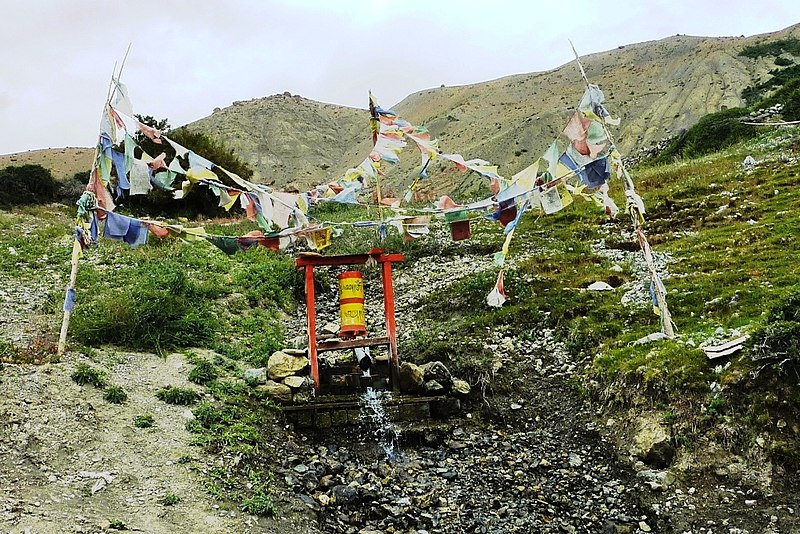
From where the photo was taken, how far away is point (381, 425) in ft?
32.6

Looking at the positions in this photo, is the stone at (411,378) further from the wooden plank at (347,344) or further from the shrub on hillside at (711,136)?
the shrub on hillside at (711,136)

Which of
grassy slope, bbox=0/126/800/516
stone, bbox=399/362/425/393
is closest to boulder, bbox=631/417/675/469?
grassy slope, bbox=0/126/800/516

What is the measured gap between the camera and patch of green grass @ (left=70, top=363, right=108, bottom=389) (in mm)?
9281

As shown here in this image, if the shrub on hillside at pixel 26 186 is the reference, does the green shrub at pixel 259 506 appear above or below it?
below

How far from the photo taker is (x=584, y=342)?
1140cm

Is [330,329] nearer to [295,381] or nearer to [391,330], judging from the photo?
[391,330]

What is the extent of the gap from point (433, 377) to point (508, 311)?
10.0ft

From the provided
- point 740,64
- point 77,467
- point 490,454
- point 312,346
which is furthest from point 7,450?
point 740,64

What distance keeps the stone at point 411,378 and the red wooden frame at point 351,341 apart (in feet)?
0.31

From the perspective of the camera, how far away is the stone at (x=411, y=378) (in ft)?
35.2

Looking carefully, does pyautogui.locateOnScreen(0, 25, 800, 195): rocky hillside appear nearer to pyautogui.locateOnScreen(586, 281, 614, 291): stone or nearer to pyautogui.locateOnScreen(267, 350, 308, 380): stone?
pyautogui.locateOnScreen(586, 281, 614, 291): stone

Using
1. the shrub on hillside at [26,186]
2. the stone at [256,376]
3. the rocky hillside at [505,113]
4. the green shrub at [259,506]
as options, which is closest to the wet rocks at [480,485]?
the green shrub at [259,506]

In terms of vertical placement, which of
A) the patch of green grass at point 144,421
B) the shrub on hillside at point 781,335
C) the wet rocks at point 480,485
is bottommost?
the wet rocks at point 480,485

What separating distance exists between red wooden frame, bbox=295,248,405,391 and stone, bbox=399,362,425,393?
0.31ft
